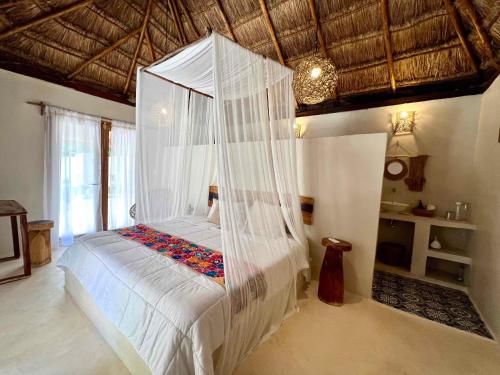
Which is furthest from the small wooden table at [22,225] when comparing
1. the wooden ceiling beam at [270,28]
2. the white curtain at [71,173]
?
the wooden ceiling beam at [270,28]

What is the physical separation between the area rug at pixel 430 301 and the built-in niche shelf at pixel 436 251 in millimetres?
122

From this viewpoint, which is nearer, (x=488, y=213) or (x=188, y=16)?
(x=488, y=213)

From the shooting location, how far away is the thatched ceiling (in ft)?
8.24

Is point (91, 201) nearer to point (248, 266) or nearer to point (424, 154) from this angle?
point (248, 266)

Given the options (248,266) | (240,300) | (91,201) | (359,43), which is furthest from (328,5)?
(91,201)

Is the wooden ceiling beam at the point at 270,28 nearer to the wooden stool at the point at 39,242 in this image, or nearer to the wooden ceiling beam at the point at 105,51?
the wooden ceiling beam at the point at 105,51

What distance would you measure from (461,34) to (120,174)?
5579 millimetres

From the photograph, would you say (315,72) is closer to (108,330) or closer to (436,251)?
(436,251)

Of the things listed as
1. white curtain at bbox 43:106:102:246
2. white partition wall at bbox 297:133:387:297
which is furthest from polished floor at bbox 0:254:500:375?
white curtain at bbox 43:106:102:246

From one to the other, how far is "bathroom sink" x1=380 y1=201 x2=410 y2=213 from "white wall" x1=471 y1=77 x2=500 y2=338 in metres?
0.73

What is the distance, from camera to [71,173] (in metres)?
3.66

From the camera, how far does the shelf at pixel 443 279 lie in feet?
8.94

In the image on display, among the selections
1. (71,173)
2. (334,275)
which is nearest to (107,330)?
(334,275)

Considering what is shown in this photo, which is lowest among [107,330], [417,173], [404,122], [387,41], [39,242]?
[107,330]
